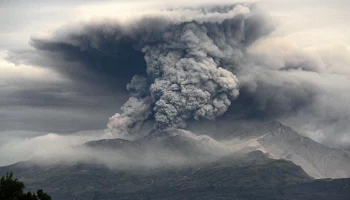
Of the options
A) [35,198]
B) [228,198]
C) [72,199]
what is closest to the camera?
[35,198]

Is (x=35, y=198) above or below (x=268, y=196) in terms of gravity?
below

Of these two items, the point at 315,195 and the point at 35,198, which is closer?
the point at 35,198

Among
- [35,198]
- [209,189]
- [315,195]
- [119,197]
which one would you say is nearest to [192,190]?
[209,189]

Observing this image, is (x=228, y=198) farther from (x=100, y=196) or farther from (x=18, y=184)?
(x=18, y=184)

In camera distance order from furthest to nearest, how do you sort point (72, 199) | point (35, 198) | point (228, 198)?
point (72, 199)
point (228, 198)
point (35, 198)

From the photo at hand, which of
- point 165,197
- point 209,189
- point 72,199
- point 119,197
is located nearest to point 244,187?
point 209,189

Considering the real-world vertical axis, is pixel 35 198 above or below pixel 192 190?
below

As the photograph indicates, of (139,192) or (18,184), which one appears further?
(139,192)

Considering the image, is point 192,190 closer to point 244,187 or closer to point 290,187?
point 244,187
